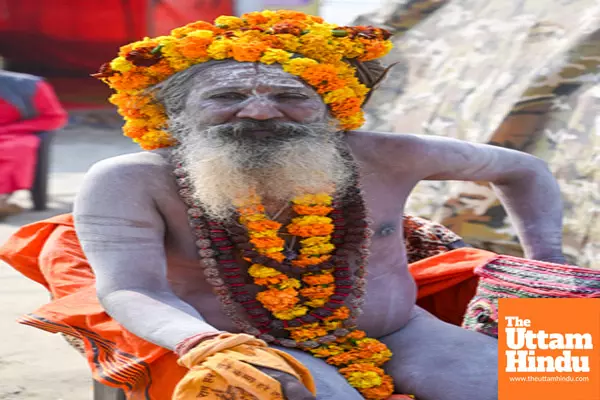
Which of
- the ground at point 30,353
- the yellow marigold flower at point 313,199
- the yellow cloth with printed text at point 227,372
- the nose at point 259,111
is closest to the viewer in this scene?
the yellow cloth with printed text at point 227,372

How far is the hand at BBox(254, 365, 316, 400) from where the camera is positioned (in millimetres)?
2076

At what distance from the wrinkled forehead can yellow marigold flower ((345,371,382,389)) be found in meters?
0.81

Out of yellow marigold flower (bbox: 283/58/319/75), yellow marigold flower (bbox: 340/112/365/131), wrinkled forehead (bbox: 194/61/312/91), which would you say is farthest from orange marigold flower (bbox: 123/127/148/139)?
yellow marigold flower (bbox: 340/112/365/131)

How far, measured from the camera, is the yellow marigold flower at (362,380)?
2.61 metres

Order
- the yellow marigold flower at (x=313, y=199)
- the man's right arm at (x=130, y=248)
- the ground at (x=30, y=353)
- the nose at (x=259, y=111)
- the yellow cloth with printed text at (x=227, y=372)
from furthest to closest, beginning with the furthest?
the ground at (x=30, y=353) → the yellow marigold flower at (x=313, y=199) → the nose at (x=259, y=111) → the man's right arm at (x=130, y=248) → the yellow cloth with printed text at (x=227, y=372)

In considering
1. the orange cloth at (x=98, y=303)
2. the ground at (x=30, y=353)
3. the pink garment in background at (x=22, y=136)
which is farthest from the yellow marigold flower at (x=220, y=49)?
the pink garment in background at (x=22, y=136)

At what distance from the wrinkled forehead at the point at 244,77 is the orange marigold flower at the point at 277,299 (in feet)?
1.84

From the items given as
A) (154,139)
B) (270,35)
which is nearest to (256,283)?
(154,139)

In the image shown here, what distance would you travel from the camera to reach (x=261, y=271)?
2568 mm

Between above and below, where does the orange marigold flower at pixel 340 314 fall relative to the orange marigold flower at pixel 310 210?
below

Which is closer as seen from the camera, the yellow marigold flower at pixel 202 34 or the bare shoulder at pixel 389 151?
the yellow marigold flower at pixel 202 34

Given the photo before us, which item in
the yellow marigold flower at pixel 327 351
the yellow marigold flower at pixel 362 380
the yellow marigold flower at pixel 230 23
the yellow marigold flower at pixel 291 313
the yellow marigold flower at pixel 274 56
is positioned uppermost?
the yellow marigold flower at pixel 230 23

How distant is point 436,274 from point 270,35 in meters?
0.98

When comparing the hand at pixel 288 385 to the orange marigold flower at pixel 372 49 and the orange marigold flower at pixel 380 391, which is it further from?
the orange marigold flower at pixel 372 49
